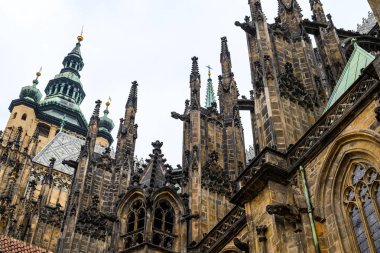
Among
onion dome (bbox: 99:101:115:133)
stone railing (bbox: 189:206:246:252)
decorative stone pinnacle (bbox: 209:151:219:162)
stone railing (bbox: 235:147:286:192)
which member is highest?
onion dome (bbox: 99:101:115:133)

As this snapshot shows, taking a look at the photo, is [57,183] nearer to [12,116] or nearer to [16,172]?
[16,172]

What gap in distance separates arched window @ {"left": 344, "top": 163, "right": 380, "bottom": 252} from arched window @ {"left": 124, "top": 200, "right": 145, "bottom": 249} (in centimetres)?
724

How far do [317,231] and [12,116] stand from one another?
4279cm

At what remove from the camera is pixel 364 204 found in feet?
33.0

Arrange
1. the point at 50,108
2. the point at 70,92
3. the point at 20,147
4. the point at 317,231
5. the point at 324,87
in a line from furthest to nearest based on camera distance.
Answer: the point at 70,92, the point at 50,108, the point at 20,147, the point at 324,87, the point at 317,231

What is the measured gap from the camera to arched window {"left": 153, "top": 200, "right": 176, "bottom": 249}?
16.0 metres

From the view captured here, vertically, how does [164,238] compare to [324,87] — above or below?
below

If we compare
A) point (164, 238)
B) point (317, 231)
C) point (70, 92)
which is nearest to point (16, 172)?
point (164, 238)

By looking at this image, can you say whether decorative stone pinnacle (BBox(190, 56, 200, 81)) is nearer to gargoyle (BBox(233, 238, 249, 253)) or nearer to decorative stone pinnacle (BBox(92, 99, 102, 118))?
decorative stone pinnacle (BBox(92, 99, 102, 118))

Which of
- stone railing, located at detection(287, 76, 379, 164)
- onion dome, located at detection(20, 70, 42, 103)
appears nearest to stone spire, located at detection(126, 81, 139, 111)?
stone railing, located at detection(287, 76, 379, 164)

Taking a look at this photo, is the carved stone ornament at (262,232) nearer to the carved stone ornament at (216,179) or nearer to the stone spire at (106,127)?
the carved stone ornament at (216,179)

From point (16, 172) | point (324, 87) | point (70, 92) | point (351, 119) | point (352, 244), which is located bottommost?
point (352, 244)

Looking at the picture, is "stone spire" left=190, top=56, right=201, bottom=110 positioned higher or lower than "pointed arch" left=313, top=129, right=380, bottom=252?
higher

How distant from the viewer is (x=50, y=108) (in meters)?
56.2
